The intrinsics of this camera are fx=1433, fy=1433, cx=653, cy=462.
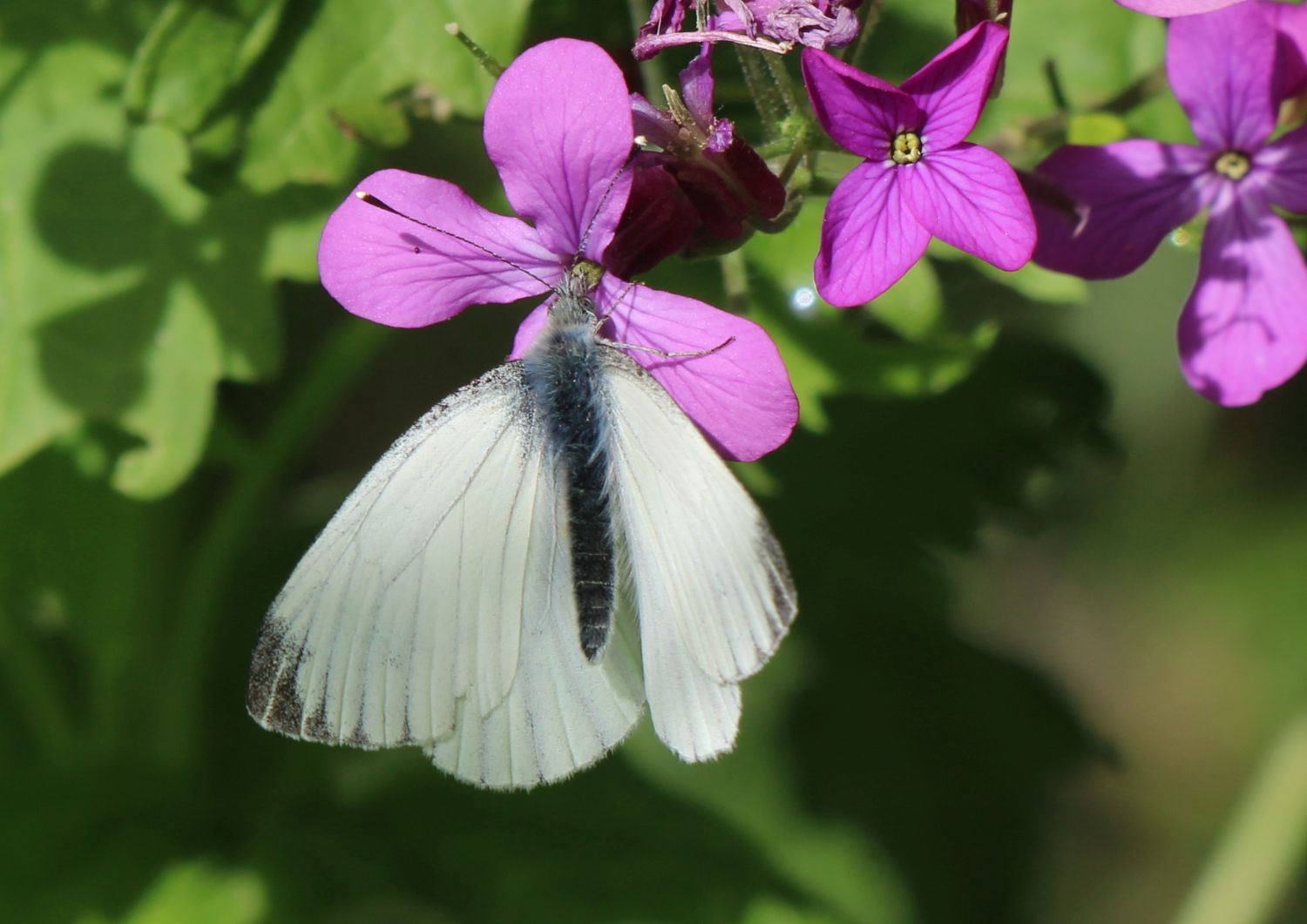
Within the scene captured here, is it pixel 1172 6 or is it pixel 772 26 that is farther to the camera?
pixel 1172 6

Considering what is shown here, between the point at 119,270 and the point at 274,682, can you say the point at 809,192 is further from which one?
the point at 119,270

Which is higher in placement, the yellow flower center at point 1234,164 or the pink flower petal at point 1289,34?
the pink flower petal at point 1289,34

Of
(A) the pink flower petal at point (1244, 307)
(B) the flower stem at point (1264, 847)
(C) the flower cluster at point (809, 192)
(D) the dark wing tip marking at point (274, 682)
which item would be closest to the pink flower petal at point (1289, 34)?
(C) the flower cluster at point (809, 192)

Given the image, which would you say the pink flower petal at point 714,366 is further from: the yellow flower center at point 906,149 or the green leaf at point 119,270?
the green leaf at point 119,270

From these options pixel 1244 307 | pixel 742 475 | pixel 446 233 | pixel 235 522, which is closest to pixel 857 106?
pixel 446 233

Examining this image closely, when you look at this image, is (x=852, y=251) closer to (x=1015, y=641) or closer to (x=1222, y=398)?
(x=1222, y=398)
